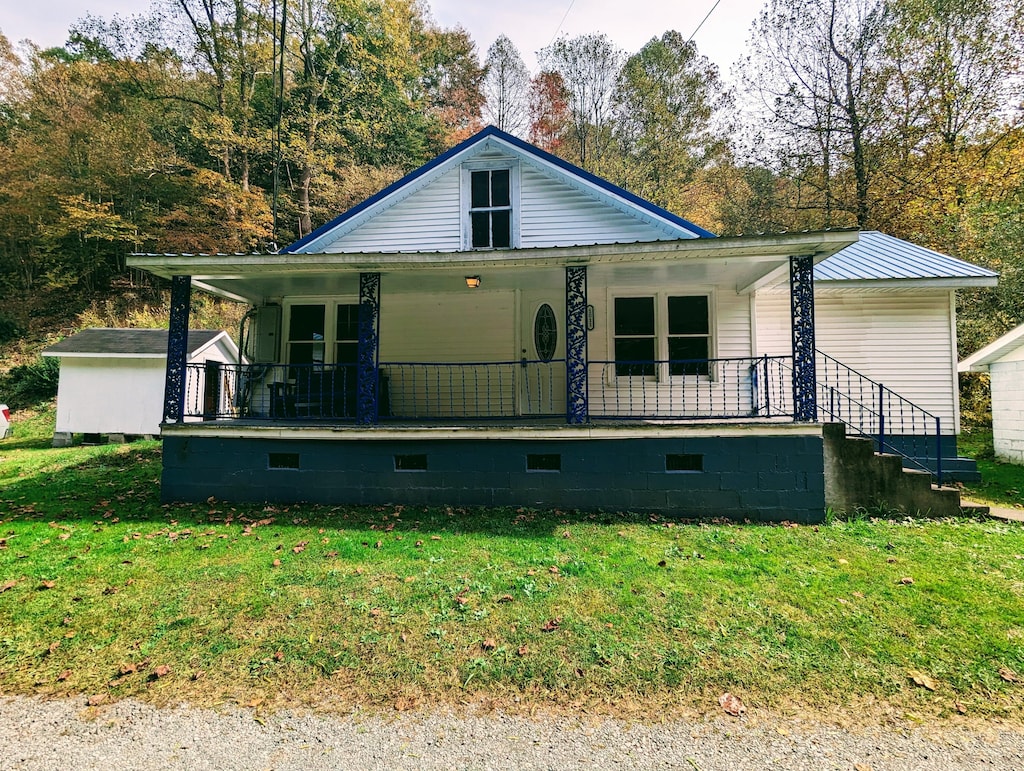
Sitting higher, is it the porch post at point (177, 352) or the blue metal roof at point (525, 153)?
the blue metal roof at point (525, 153)

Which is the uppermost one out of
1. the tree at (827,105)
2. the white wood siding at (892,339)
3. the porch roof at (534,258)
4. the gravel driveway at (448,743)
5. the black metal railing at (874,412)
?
the tree at (827,105)

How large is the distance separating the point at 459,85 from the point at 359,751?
32992 mm

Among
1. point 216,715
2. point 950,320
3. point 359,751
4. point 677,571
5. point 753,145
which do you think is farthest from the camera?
point 753,145

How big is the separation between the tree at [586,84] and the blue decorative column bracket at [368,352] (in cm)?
2178

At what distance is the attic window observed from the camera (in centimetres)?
910

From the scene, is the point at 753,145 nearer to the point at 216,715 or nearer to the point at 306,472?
the point at 306,472

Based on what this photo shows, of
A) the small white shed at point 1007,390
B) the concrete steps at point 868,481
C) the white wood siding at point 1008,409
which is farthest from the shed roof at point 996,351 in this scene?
the concrete steps at point 868,481

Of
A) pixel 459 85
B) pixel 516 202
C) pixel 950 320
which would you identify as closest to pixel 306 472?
pixel 516 202

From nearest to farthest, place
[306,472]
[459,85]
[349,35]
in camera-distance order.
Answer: [306,472]
[349,35]
[459,85]

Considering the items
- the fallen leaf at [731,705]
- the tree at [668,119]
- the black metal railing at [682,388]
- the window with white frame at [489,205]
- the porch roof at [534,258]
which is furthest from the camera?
the tree at [668,119]

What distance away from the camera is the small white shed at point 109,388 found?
13508 mm

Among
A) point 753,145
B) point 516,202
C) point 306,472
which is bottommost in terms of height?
point 306,472

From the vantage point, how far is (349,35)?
910 inches

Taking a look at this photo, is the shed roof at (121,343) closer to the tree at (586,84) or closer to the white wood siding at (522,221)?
the white wood siding at (522,221)
